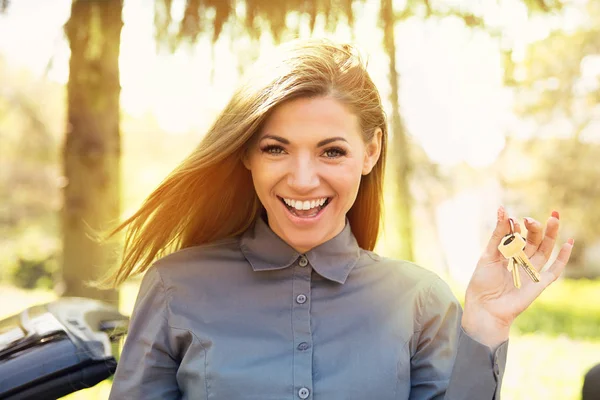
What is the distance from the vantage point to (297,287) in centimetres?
204

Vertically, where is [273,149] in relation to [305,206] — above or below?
above

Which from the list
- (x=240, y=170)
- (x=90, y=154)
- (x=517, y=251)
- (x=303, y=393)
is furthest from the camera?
(x=90, y=154)

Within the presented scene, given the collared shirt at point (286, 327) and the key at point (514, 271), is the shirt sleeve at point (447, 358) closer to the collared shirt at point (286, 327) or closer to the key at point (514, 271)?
the collared shirt at point (286, 327)

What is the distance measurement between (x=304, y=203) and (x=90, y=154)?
2967 millimetres

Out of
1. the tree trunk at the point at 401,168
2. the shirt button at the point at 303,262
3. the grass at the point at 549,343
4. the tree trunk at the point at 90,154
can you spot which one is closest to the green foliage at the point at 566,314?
the grass at the point at 549,343

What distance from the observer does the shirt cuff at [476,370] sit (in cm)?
172

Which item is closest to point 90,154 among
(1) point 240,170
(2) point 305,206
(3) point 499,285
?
(1) point 240,170

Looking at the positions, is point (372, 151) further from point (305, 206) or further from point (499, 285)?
point (499, 285)

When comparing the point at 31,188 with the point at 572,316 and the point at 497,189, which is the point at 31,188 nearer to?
the point at 497,189

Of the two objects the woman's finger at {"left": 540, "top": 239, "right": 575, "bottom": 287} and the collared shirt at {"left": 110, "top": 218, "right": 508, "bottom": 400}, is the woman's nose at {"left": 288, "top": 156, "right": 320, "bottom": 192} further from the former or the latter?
the woman's finger at {"left": 540, "top": 239, "right": 575, "bottom": 287}

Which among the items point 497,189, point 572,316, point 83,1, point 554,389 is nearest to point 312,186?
point 83,1

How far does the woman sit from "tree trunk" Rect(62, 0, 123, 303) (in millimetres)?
2559

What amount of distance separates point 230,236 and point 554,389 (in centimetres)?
472

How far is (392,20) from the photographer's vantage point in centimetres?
477
